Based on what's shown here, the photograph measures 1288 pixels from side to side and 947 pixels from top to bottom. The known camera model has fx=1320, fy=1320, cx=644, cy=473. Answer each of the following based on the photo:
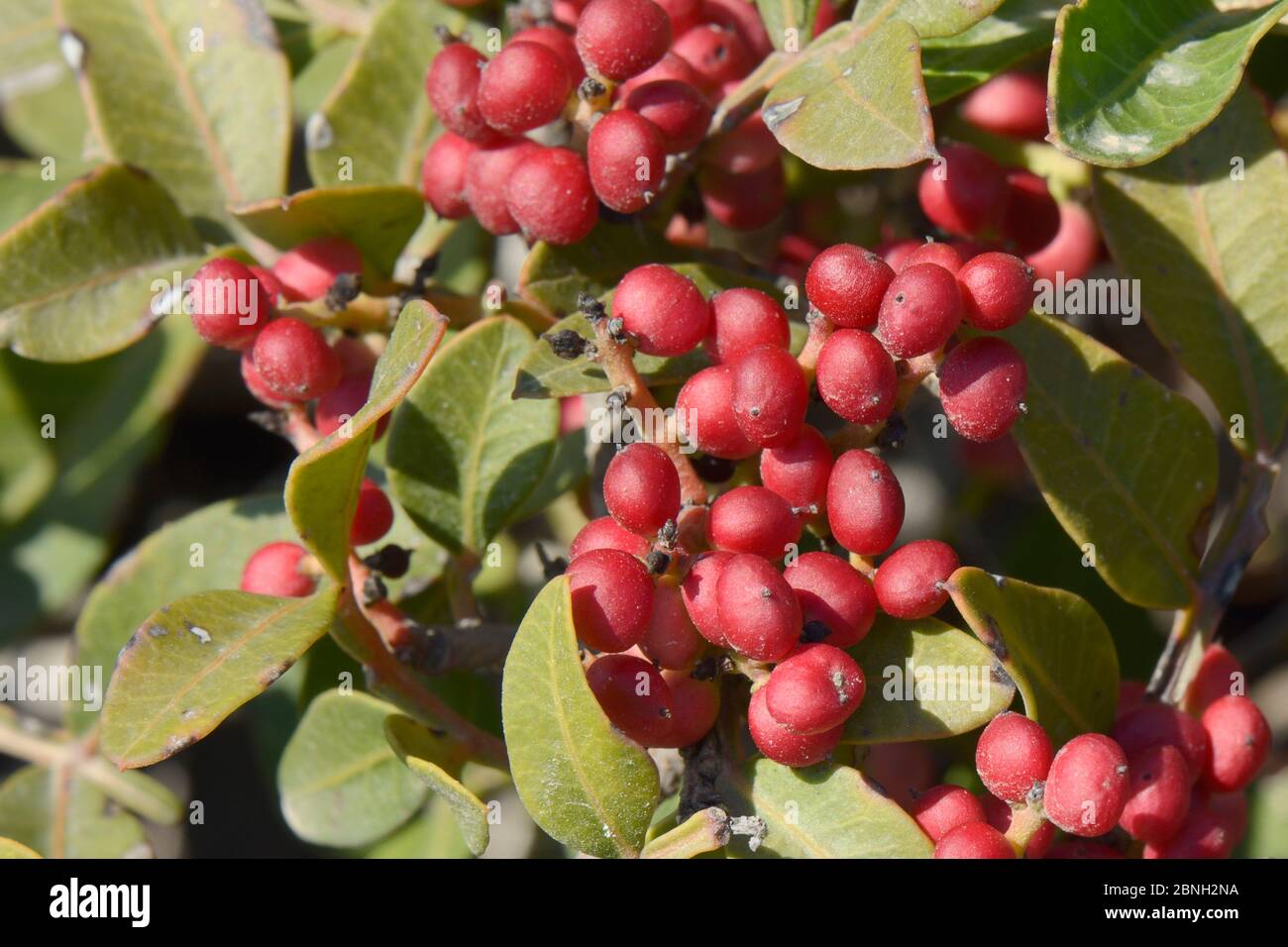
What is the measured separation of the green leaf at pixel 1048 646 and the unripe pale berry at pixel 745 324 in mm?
255

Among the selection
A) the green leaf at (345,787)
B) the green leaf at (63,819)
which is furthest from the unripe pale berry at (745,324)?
the green leaf at (63,819)

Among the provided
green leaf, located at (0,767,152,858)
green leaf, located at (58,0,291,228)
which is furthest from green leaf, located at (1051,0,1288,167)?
green leaf, located at (0,767,152,858)

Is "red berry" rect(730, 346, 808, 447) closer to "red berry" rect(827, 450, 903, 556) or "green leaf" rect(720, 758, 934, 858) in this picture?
"red berry" rect(827, 450, 903, 556)

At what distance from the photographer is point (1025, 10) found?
1.29 metres

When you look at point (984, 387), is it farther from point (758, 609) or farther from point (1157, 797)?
point (1157, 797)

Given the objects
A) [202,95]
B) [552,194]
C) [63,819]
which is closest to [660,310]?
[552,194]

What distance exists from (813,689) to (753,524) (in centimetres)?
14

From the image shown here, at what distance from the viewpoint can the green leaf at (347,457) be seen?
40.2 inches

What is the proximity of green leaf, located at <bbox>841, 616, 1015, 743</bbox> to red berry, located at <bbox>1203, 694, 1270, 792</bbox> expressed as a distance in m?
0.29

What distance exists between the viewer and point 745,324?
1.13 metres

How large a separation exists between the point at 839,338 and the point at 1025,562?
108cm

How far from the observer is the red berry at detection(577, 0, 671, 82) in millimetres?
1158

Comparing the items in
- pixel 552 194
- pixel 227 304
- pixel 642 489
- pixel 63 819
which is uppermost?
pixel 552 194
